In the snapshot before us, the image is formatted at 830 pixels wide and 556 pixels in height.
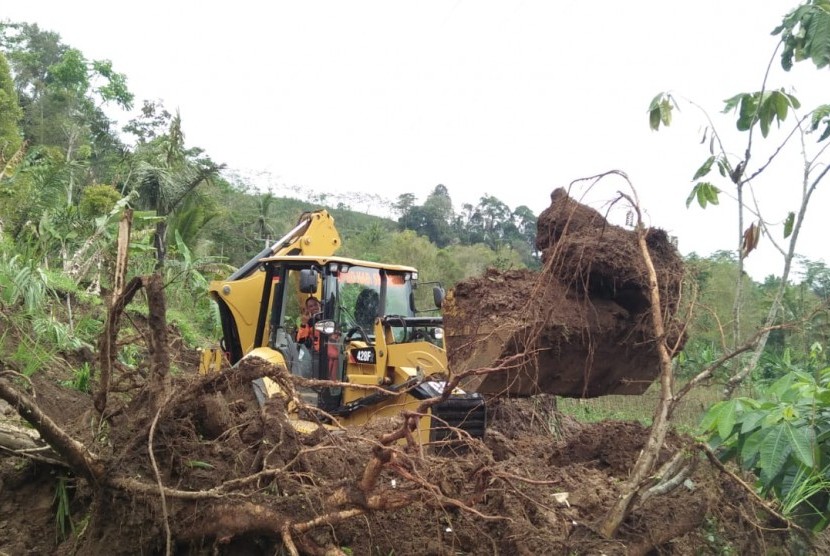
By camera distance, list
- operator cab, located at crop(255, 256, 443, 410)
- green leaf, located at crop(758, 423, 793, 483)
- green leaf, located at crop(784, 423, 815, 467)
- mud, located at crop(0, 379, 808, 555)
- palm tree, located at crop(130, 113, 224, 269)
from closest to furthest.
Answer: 1. green leaf, located at crop(784, 423, 815, 467)
2. green leaf, located at crop(758, 423, 793, 483)
3. mud, located at crop(0, 379, 808, 555)
4. operator cab, located at crop(255, 256, 443, 410)
5. palm tree, located at crop(130, 113, 224, 269)

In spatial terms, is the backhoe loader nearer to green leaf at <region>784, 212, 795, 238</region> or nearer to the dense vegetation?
the dense vegetation

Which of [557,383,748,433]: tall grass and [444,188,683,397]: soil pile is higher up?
[444,188,683,397]: soil pile

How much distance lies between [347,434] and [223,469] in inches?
28.2

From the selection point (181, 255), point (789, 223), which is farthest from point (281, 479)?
point (181, 255)

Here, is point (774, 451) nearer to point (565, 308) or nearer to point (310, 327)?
point (565, 308)

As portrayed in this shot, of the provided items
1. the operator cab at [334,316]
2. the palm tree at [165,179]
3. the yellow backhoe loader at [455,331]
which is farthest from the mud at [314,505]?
the palm tree at [165,179]

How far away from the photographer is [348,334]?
6766 mm

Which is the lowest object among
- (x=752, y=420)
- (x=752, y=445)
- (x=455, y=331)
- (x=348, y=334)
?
(x=752, y=445)

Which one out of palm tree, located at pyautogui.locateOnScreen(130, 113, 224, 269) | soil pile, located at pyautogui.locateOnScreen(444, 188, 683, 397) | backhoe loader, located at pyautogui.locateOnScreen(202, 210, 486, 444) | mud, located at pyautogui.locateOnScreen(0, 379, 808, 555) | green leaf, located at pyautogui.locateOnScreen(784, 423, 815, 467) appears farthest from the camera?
palm tree, located at pyautogui.locateOnScreen(130, 113, 224, 269)

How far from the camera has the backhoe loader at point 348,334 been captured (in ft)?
19.7

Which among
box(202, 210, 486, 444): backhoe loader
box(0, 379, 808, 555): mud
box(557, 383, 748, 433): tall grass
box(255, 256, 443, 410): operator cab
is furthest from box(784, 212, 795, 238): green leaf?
box(557, 383, 748, 433): tall grass

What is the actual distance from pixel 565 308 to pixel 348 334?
105 inches

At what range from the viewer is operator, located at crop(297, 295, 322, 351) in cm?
648

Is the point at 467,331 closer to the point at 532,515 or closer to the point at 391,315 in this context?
the point at 532,515
